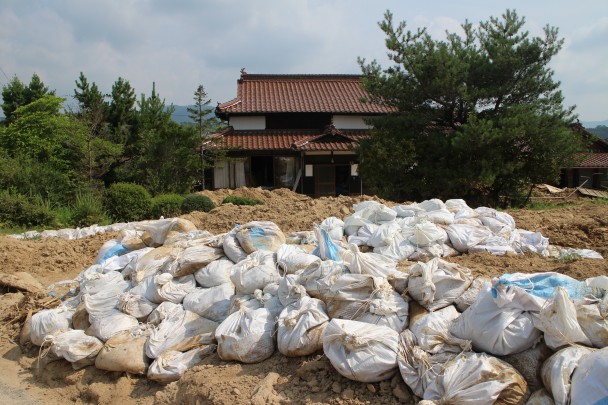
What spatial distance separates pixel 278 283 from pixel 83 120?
38.7 feet

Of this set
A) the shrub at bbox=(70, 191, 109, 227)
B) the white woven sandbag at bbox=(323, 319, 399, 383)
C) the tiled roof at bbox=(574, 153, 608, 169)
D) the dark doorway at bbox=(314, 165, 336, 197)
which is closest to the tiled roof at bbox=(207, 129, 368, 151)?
the dark doorway at bbox=(314, 165, 336, 197)

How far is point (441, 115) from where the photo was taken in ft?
39.2

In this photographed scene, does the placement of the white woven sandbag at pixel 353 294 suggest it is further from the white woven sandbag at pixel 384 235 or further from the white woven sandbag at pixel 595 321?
the white woven sandbag at pixel 384 235

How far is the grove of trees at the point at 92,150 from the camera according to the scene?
489 inches

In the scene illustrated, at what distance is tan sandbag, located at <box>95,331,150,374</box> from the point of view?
12.8 feet

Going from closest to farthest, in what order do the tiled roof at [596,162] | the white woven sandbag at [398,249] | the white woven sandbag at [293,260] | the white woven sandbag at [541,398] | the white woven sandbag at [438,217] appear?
the white woven sandbag at [541,398] < the white woven sandbag at [293,260] < the white woven sandbag at [398,249] < the white woven sandbag at [438,217] < the tiled roof at [596,162]

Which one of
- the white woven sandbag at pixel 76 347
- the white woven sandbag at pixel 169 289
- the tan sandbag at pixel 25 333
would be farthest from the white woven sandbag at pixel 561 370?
the tan sandbag at pixel 25 333

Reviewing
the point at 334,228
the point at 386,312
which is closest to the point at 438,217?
the point at 334,228

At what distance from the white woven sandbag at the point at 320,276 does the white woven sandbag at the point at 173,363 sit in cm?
88

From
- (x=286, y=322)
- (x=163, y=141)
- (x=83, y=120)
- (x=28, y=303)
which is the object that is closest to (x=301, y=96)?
(x=163, y=141)

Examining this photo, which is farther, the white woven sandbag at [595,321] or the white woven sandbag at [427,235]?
the white woven sandbag at [427,235]

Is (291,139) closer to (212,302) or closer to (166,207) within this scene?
(166,207)

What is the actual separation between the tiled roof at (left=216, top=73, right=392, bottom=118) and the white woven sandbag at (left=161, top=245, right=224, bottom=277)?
13.1 m

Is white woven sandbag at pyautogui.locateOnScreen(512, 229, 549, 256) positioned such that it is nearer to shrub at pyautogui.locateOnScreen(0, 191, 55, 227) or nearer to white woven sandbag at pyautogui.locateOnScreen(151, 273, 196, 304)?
white woven sandbag at pyautogui.locateOnScreen(151, 273, 196, 304)
